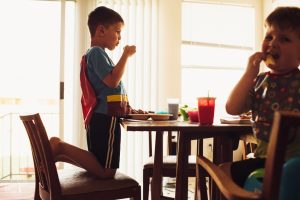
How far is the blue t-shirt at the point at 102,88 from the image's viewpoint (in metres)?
1.73

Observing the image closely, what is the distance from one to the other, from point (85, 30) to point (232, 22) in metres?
1.89

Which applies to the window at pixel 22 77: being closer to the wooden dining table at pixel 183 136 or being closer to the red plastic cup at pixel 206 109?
the wooden dining table at pixel 183 136

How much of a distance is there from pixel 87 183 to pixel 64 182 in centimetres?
10

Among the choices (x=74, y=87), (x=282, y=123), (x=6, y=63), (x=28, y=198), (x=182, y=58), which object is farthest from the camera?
(x=6, y=63)

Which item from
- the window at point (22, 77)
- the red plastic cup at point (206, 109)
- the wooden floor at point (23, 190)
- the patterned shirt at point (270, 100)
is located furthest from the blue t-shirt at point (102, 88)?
the window at point (22, 77)

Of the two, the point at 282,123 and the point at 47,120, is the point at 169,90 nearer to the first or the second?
the point at 282,123

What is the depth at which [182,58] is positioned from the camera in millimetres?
4062

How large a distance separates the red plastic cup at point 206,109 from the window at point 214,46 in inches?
104

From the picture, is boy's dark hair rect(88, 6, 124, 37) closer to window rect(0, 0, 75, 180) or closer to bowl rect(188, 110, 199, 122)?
bowl rect(188, 110, 199, 122)

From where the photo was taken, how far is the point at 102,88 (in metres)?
1.77

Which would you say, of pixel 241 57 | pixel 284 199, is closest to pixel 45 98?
pixel 241 57

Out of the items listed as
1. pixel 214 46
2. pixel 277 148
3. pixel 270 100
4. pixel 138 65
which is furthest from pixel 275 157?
pixel 214 46

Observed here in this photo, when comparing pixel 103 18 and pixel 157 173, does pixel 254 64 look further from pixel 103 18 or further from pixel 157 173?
pixel 103 18

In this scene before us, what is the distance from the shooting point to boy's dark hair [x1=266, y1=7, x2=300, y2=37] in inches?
45.8
